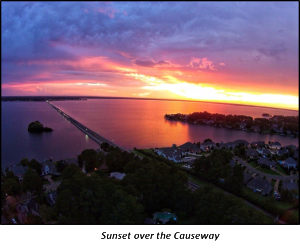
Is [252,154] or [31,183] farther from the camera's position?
[252,154]

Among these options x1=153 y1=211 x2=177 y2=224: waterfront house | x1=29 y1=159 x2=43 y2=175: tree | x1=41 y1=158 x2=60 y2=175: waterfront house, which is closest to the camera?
x1=153 y1=211 x2=177 y2=224: waterfront house

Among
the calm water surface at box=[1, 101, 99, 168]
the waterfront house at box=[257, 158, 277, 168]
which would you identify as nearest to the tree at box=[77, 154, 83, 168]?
the calm water surface at box=[1, 101, 99, 168]

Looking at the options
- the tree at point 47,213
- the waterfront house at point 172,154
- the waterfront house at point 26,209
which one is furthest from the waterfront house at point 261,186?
the waterfront house at point 26,209

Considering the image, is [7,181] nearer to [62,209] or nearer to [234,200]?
[62,209]

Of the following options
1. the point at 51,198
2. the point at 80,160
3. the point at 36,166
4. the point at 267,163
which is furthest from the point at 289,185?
the point at 36,166

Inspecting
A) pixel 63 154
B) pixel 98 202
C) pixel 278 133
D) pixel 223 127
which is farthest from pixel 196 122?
pixel 98 202

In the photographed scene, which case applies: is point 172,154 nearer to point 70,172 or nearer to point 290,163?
point 290,163

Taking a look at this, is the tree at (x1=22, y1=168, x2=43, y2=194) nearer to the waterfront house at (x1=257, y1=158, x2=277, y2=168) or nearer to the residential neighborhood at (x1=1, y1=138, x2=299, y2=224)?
the residential neighborhood at (x1=1, y1=138, x2=299, y2=224)

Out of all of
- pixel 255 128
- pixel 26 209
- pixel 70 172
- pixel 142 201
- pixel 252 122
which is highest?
pixel 252 122

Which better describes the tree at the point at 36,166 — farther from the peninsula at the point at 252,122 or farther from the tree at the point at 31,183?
the peninsula at the point at 252,122
